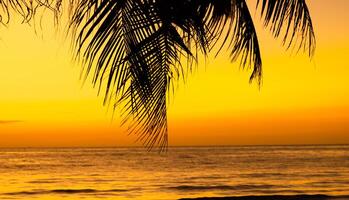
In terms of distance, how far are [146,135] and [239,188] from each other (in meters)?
27.7

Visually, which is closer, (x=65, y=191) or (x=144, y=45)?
(x=144, y=45)

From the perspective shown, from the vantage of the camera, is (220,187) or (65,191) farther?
(220,187)

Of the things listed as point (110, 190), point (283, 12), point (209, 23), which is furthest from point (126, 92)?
point (110, 190)

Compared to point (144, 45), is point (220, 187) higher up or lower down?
lower down

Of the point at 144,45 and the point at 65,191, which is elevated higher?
the point at 144,45

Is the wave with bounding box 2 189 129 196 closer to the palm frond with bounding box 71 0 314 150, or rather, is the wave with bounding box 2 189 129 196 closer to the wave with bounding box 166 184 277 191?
the wave with bounding box 166 184 277 191

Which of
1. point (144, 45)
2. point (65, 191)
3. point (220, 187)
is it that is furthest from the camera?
point (220, 187)

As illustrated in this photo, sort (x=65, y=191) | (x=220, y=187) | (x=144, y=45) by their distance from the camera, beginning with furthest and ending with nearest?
(x=220, y=187)
(x=65, y=191)
(x=144, y=45)

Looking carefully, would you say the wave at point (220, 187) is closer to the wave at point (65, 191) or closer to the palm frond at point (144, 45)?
the wave at point (65, 191)

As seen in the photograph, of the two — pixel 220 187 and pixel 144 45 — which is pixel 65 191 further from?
pixel 144 45

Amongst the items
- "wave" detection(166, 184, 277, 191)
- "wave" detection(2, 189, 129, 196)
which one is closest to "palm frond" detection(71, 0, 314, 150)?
"wave" detection(2, 189, 129, 196)

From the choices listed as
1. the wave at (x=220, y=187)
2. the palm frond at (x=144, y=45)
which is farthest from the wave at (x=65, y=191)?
the palm frond at (x=144, y=45)

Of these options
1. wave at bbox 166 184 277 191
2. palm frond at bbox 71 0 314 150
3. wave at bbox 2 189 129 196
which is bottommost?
wave at bbox 2 189 129 196

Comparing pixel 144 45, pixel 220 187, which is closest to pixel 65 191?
pixel 220 187
